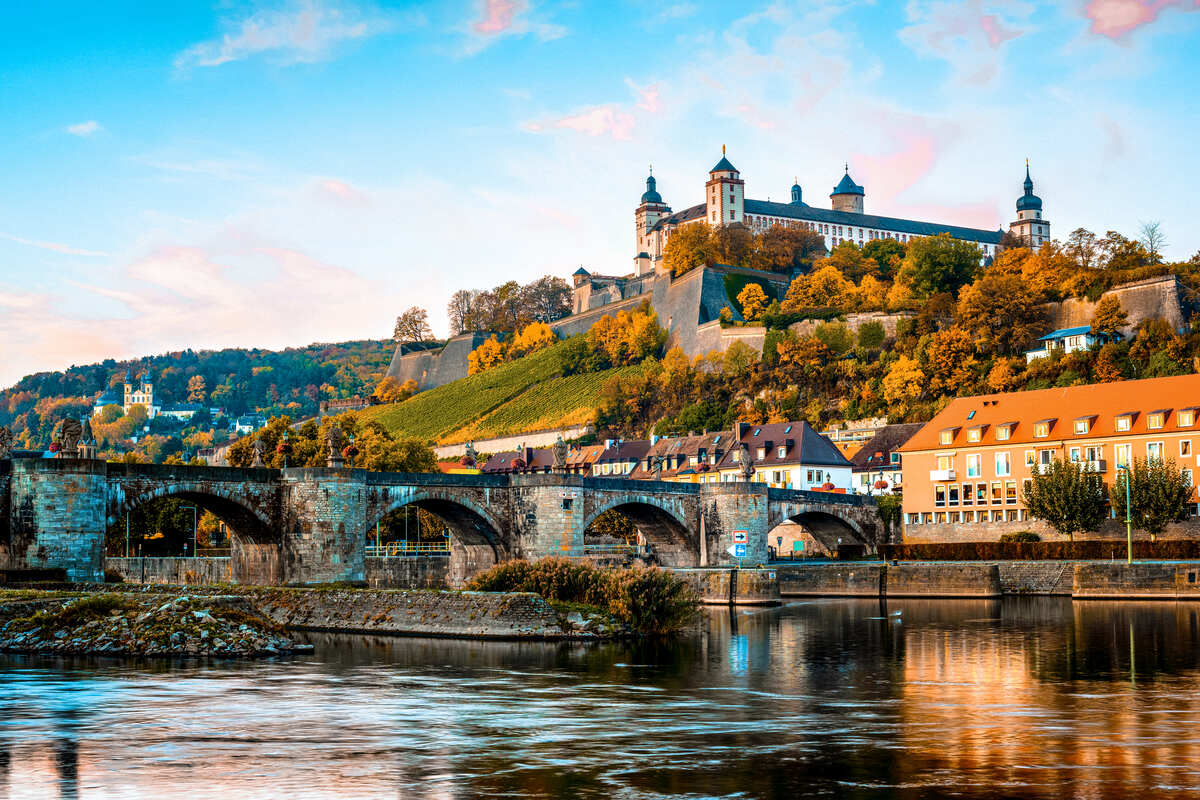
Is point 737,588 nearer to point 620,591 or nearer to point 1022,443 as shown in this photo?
point 620,591

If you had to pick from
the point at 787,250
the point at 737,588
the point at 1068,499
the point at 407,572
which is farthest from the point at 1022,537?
the point at 787,250

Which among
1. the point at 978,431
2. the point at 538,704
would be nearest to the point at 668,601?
the point at 538,704

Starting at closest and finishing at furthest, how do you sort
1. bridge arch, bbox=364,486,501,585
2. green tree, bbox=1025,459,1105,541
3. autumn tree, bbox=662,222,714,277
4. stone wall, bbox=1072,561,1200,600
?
1. bridge arch, bbox=364,486,501,585
2. stone wall, bbox=1072,561,1200,600
3. green tree, bbox=1025,459,1105,541
4. autumn tree, bbox=662,222,714,277

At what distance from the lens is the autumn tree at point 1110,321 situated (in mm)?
98750

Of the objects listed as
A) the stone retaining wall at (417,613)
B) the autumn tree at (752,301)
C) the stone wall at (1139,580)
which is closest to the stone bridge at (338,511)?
the stone retaining wall at (417,613)

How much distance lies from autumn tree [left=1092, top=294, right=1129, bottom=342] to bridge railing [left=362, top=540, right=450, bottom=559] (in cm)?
5541

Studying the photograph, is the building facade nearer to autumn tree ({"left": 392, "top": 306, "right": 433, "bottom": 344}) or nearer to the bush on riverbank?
autumn tree ({"left": 392, "top": 306, "right": 433, "bottom": 344})

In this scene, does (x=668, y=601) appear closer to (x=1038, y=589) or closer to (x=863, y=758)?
(x=863, y=758)

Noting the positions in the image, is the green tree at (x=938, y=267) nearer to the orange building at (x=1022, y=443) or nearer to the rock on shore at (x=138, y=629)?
the orange building at (x=1022, y=443)

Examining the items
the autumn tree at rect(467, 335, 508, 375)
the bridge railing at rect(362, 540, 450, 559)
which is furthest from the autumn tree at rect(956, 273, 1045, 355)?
the autumn tree at rect(467, 335, 508, 375)

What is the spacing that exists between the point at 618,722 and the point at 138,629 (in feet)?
46.8

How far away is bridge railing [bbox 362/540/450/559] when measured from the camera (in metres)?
58.5

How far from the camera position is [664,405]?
12581 cm

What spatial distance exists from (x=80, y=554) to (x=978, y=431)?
50224mm
